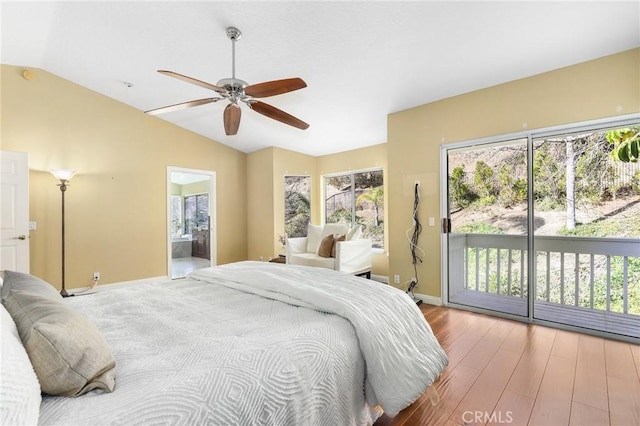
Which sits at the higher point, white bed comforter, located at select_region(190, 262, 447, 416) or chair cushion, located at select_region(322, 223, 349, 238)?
chair cushion, located at select_region(322, 223, 349, 238)

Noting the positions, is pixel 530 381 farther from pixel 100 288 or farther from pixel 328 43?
pixel 100 288

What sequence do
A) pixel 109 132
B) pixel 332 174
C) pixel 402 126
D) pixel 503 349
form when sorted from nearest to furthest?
pixel 503 349
pixel 402 126
pixel 109 132
pixel 332 174

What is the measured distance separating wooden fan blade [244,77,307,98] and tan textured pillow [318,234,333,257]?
2.77m

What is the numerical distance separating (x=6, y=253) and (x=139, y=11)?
3.30 meters

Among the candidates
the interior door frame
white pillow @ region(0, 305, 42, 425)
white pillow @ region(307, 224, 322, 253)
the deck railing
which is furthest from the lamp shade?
the deck railing

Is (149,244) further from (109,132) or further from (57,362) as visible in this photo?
(57,362)

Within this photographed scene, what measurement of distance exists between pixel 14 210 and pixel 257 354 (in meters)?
4.34

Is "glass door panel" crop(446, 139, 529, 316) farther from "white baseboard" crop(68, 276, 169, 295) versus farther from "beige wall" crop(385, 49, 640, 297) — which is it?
"white baseboard" crop(68, 276, 169, 295)

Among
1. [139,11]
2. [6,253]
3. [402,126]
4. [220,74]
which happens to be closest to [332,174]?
[402,126]

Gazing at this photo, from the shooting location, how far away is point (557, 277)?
3.48 metres

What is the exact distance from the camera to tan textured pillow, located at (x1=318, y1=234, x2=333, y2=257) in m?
4.63

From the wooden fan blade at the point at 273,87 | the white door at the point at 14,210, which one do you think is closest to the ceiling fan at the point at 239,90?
the wooden fan blade at the point at 273,87

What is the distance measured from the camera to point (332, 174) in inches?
236
